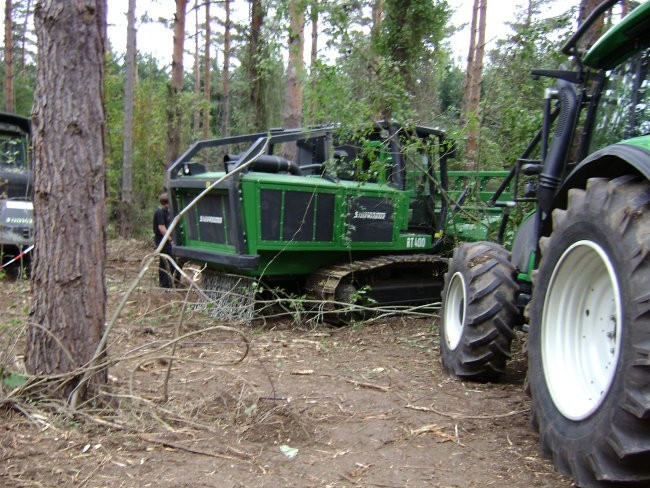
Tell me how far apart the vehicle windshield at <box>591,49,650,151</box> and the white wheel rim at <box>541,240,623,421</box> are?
36.5 inches

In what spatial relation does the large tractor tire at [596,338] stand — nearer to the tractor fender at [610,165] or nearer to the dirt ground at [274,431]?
the tractor fender at [610,165]

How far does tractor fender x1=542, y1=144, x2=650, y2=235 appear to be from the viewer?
2.58m

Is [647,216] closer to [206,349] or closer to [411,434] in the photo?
[411,434]

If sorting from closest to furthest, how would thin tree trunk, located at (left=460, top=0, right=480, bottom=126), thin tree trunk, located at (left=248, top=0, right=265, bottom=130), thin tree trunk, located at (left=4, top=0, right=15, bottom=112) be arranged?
thin tree trunk, located at (left=248, top=0, right=265, bottom=130) → thin tree trunk, located at (left=460, top=0, right=480, bottom=126) → thin tree trunk, located at (left=4, top=0, right=15, bottom=112)

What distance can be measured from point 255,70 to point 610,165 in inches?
566

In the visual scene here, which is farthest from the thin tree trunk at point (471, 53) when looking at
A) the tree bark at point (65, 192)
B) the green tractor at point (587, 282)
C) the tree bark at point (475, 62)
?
the tree bark at point (65, 192)

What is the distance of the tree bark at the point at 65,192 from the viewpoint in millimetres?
3580

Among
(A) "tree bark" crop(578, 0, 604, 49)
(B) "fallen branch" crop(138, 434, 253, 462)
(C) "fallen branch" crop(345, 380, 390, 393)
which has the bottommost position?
(C) "fallen branch" crop(345, 380, 390, 393)

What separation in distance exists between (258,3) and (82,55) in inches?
517

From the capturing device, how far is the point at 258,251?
744cm

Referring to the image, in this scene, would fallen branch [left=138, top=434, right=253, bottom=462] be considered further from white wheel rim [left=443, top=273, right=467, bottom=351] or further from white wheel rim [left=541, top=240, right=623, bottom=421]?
white wheel rim [left=443, top=273, right=467, bottom=351]

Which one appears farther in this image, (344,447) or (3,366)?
(3,366)

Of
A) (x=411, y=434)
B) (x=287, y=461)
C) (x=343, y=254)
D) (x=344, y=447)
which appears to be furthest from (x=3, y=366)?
(x=343, y=254)

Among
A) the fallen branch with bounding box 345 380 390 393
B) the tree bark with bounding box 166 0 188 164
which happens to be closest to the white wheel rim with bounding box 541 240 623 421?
the fallen branch with bounding box 345 380 390 393
